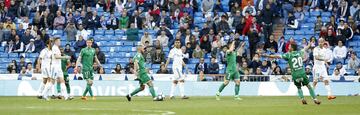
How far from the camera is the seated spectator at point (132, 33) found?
42.6 meters

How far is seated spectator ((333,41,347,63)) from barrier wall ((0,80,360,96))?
278cm

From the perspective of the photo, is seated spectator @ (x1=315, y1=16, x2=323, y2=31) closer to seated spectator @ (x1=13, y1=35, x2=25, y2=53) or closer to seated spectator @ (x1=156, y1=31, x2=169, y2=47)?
seated spectator @ (x1=156, y1=31, x2=169, y2=47)

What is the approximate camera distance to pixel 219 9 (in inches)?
1742

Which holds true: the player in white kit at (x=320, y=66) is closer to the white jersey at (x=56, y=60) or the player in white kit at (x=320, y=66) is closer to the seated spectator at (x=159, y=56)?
the white jersey at (x=56, y=60)

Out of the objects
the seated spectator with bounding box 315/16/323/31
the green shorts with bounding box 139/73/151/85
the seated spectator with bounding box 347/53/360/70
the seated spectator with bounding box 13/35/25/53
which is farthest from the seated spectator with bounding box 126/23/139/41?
the green shorts with bounding box 139/73/151/85

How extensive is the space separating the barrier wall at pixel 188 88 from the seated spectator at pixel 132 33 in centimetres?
613

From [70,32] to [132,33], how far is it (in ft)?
10.3

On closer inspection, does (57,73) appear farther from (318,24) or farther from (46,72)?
(318,24)

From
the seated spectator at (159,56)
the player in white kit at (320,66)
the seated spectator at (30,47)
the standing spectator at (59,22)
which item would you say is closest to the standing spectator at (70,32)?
the standing spectator at (59,22)

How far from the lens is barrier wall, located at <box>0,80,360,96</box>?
121 ft

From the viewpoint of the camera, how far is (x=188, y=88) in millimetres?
37188

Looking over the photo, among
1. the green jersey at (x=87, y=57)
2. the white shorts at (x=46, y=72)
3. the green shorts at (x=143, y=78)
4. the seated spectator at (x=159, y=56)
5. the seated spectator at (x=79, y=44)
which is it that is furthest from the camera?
the seated spectator at (x=79, y=44)

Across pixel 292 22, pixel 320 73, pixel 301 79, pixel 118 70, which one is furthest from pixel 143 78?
pixel 292 22

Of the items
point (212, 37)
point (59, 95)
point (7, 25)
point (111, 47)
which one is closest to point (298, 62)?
point (59, 95)
